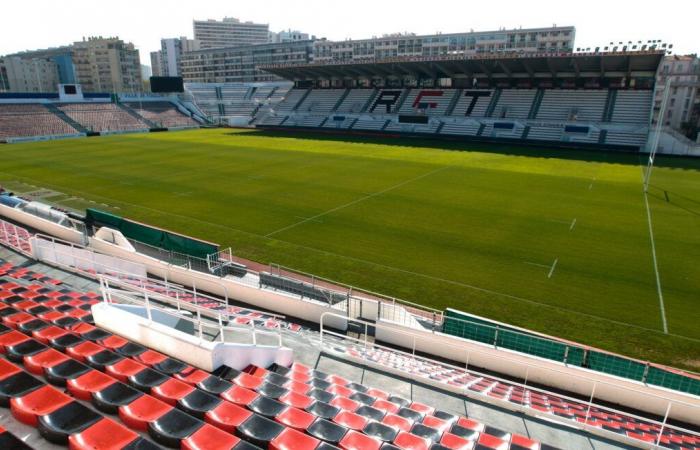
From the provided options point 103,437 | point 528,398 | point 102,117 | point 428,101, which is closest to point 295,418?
point 103,437

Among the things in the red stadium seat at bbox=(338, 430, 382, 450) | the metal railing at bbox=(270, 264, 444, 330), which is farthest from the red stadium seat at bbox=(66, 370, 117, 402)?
the metal railing at bbox=(270, 264, 444, 330)

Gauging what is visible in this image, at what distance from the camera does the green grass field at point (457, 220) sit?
14.9m

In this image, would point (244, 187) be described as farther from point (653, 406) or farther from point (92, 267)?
point (653, 406)

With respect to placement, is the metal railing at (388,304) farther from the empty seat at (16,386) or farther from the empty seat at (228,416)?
the empty seat at (16,386)

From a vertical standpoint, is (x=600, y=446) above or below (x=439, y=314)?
above

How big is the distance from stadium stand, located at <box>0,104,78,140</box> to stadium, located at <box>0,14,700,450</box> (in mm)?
13540

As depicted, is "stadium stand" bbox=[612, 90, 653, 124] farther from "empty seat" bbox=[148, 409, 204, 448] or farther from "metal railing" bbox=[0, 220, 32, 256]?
"empty seat" bbox=[148, 409, 204, 448]

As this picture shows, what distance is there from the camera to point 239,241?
20.1 metres

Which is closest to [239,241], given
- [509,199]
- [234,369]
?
[234,369]

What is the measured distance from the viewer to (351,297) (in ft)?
41.1

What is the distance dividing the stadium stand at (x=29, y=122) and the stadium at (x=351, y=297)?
533 inches

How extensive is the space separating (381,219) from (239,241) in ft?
25.7

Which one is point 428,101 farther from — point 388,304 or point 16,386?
point 16,386

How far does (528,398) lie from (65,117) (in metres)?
79.2
